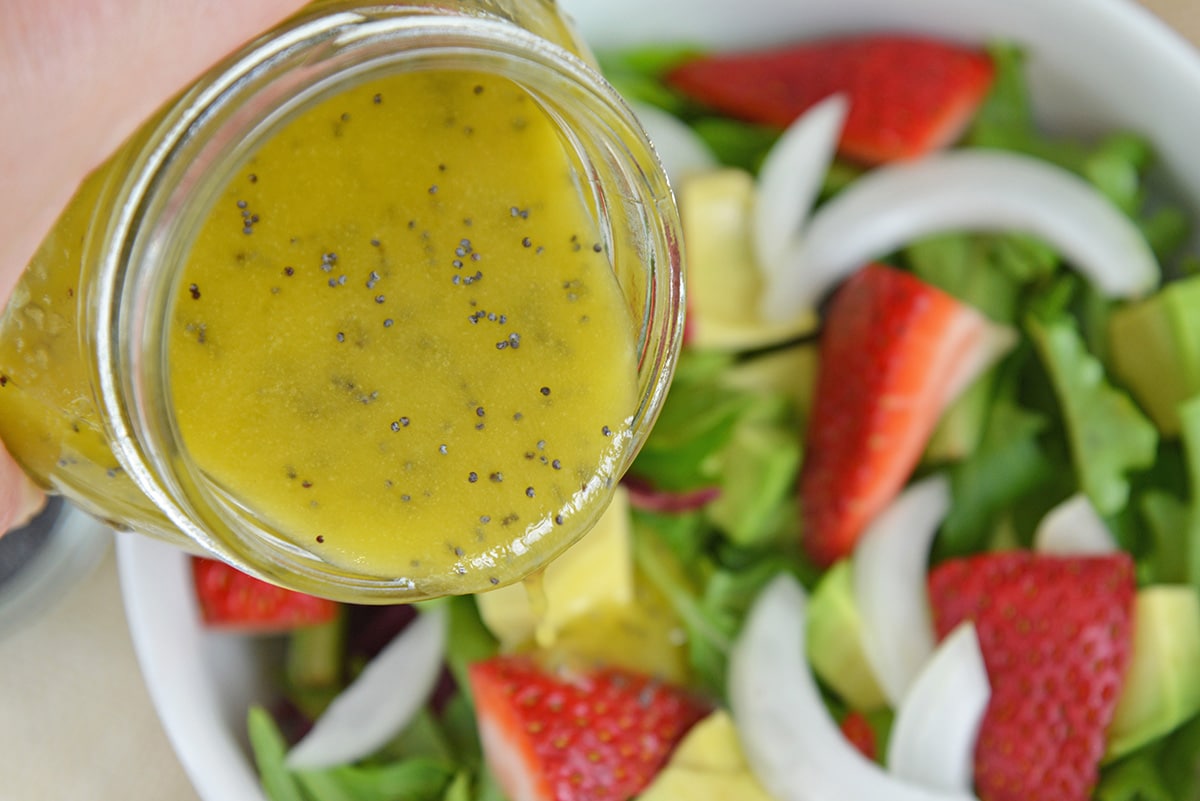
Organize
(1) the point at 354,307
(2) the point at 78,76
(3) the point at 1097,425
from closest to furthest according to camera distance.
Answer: (2) the point at 78,76, (1) the point at 354,307, (3) the point at 1097,425

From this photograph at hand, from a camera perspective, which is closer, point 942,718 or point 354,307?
point 354,307

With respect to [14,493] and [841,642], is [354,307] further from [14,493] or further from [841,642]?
[841,642]

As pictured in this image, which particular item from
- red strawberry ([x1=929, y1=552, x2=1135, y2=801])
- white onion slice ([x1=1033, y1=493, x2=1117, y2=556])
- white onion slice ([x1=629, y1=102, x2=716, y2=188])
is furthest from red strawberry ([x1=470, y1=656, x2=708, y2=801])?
white onion slice ([x1=629, y1=102, x2=716, y2=188])

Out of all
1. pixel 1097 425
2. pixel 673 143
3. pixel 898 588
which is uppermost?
pixel 673 143

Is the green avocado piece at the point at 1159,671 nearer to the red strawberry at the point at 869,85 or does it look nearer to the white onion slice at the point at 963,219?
the white onion slice at the point at 963,219

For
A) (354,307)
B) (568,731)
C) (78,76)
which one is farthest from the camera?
(568,731)

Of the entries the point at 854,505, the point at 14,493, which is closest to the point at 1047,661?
the point at 854,505

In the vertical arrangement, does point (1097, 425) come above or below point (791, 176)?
below
